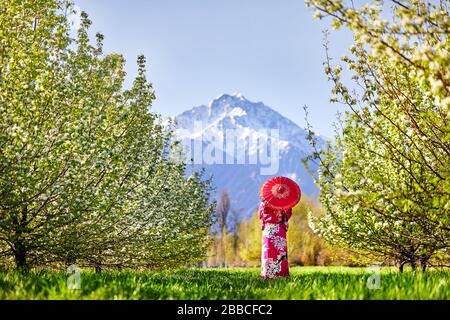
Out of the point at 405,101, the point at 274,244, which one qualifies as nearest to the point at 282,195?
the point at 274,244

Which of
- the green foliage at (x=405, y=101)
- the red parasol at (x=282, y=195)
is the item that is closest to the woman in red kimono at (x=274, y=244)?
the red parasol at (x=282, y=195)

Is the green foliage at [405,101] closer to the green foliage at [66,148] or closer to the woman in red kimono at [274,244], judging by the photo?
the woman in red kimono at [274,244]

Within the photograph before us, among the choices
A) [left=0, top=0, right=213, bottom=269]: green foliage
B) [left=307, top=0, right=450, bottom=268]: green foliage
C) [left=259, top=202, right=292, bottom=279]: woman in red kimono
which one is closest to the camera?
[left=307, top=0, right=450, bottom=268]: green foliage

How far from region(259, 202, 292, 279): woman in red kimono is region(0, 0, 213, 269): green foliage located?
340 centimetres

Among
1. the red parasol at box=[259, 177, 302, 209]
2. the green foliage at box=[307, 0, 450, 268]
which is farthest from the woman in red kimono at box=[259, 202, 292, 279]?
the green foliage at box=[307, 0, 450, 268]

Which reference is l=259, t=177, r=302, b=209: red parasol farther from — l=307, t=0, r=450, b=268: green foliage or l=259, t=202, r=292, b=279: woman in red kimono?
l=307, t=0, r=450, b=268: green foliage

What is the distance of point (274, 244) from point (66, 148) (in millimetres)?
5044

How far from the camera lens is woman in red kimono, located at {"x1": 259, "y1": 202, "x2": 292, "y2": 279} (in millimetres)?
10953

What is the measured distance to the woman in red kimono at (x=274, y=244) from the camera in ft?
35.9

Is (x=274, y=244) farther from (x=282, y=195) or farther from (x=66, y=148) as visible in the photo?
(x=66, y=148)

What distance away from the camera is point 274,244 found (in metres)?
11.0

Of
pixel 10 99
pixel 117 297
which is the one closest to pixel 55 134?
pixel 10 99

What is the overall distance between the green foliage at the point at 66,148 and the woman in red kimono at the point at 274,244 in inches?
134
